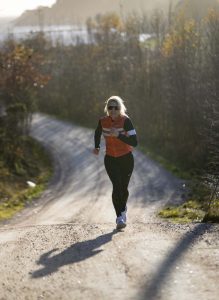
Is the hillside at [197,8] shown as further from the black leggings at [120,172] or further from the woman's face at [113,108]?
the woman's face at [113,108]

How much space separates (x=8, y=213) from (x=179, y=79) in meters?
14.4

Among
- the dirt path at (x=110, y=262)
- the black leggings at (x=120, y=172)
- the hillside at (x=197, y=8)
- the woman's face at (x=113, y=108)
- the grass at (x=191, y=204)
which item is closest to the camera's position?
the dirt path at (x=110, y=262)

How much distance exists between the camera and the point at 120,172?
859 cm

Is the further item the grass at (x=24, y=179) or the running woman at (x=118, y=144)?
the grass at (x=24, y=179)

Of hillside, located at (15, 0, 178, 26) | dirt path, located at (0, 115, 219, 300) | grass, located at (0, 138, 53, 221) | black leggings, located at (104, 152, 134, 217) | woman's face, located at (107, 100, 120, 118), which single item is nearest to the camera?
dirt path, located at (0, 115, 219, 300)

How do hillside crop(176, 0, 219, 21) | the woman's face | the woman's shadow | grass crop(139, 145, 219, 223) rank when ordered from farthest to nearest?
1. hillside crop(176, 0, 219, 21)
2. grass crop(139, 145, 219, 223)
3. the woman's face
4. the woman's shadow

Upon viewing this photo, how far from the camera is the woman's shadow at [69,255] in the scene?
6.73m

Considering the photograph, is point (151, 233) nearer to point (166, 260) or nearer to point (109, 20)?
point (166, 260)

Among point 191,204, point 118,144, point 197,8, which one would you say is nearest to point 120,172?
point 118,144

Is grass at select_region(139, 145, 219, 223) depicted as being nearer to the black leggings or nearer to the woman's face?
the black leggings

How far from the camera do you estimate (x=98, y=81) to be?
4381 cm

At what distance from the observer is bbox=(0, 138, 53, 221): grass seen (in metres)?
18.3

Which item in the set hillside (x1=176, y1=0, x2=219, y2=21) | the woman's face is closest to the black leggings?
the woman's face

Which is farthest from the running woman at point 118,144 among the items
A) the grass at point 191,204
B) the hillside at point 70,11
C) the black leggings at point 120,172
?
the hillside at point 70,11
